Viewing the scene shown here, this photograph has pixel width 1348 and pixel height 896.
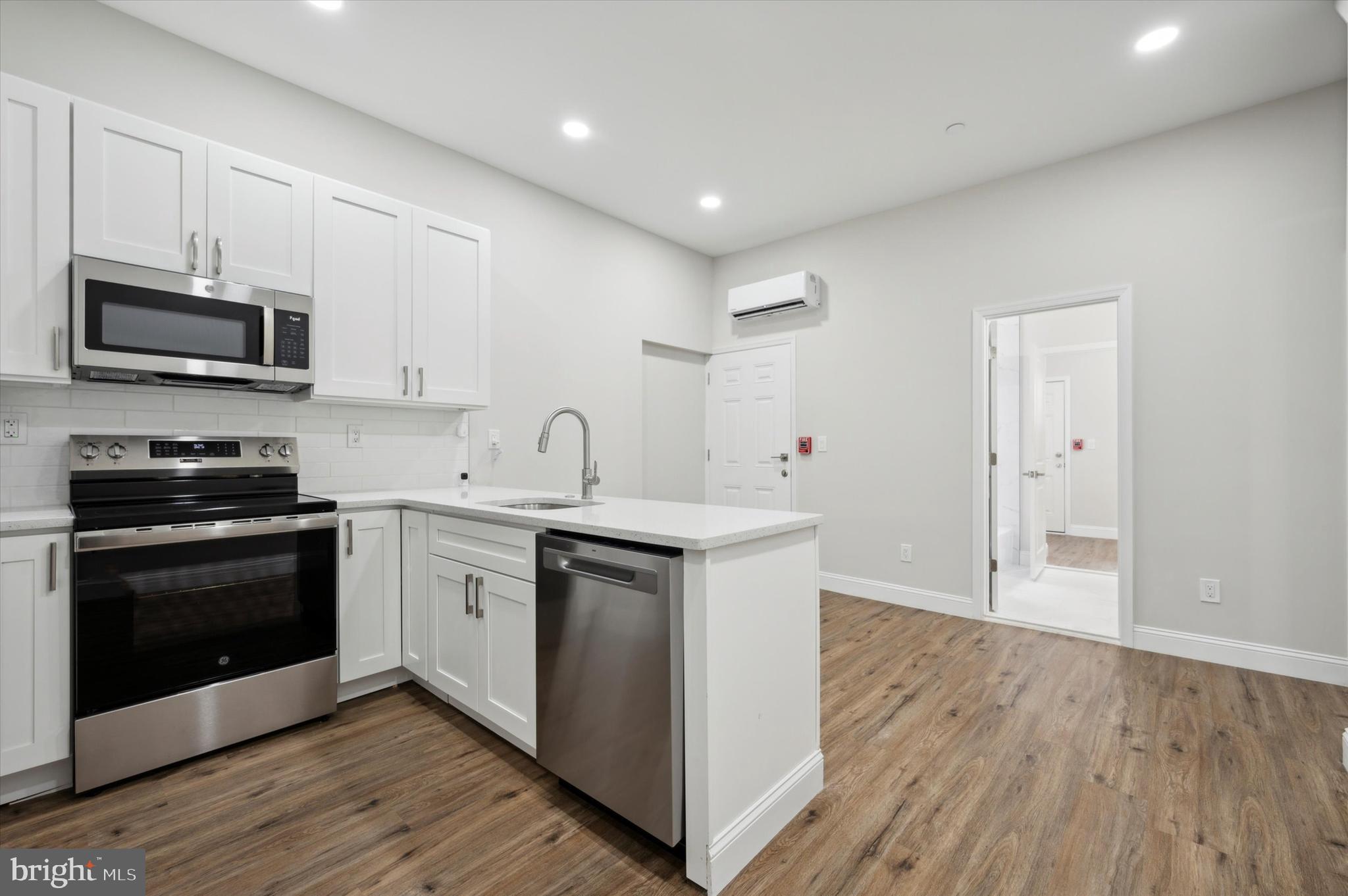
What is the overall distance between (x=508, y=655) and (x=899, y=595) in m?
3.11

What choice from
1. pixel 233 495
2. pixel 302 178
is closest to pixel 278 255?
pixel 302 178

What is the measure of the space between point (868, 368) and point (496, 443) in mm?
2765

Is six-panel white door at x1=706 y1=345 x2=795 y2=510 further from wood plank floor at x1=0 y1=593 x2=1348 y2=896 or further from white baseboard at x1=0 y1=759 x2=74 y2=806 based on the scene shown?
white baseboard at x1=0 y1=759 x2=74 y2=806

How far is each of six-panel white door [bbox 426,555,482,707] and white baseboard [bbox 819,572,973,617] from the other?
8.38 feet

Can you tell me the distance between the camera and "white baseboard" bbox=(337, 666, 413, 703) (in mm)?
2555

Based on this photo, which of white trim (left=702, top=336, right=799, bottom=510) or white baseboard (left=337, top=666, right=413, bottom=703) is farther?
white trim (left=702, top=336, right=799, bottom=510)

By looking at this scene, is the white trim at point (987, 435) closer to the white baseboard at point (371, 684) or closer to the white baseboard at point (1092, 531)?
the white baseboard at point (371, 684)

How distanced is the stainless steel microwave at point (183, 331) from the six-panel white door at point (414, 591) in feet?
2.57

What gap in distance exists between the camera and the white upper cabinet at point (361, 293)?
8.54 ft

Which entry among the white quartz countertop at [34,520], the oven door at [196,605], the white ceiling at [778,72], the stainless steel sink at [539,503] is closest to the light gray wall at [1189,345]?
the white ceiling at [778,72]

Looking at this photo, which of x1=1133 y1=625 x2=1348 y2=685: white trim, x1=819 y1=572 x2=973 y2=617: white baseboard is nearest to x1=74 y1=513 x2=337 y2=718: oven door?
x1=819 y1=572 x2=973 y2=617: white baseboard

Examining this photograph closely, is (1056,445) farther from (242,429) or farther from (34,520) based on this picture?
(34,520)

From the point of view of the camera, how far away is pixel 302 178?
254 cm

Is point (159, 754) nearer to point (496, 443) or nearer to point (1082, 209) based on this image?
point (496, 443)
